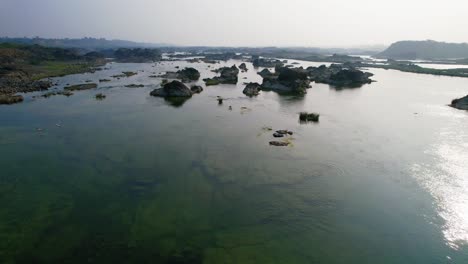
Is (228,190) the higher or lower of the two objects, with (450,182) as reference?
lower

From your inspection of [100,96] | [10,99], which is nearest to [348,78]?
[100,96]

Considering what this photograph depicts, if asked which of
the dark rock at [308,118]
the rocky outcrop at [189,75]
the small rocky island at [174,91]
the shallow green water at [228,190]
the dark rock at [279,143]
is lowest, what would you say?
the shallow green water at [228,190]

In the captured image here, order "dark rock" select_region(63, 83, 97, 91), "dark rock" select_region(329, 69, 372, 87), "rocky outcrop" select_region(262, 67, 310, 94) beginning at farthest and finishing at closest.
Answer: "dark rock" select_region(329, 69, 372, 87), "rocky outcrop" select_region(262, 67, 310, 94), "dark rock" select_region(63, 83, 97, 91)

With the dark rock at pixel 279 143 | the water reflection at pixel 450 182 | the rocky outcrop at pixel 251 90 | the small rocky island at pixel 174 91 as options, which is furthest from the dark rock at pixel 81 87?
the water reflection at pixel 450 182

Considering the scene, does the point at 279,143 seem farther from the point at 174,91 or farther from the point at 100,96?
the point at 100,96

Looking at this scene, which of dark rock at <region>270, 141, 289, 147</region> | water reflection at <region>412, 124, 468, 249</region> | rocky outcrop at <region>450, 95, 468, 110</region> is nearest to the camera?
water reflection at <region>412, 124, 468, 249</region>

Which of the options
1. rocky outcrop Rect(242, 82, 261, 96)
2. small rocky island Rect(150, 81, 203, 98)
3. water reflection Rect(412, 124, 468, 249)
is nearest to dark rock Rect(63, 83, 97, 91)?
small rocky island Rect(150, 81, 203, 98)

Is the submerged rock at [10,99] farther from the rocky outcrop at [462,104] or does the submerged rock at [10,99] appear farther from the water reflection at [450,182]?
the rocky outcrop at [462,104]

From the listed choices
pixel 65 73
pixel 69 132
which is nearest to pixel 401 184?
pixel 69 132

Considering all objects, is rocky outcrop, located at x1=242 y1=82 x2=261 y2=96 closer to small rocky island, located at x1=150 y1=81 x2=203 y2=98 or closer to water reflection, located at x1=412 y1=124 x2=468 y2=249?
small rocky island, located at x1=150 y1=81 x2=203 y2=98
